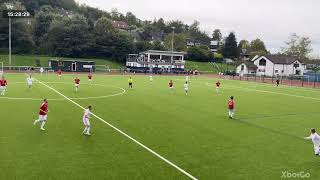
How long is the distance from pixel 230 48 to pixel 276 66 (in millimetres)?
36426

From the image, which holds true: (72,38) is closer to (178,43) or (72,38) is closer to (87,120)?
(178,43)

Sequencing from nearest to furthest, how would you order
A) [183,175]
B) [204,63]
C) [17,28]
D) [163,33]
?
[183,175] < [17,28] < [204,63] < [163,33]

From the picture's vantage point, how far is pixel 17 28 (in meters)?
107

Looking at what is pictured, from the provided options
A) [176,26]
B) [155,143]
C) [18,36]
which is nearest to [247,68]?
[18,36]

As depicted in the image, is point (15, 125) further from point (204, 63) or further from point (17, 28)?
point (204, 63)

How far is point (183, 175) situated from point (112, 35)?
343 ft

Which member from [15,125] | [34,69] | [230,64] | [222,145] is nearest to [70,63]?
[34,69]

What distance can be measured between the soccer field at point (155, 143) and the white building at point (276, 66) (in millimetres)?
79930

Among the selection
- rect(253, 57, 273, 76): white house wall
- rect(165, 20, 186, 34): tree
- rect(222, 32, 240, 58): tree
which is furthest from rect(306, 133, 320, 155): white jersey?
rect(165, 20, 186, 34): tree

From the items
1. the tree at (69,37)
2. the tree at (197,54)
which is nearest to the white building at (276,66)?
the tree at (197,54)

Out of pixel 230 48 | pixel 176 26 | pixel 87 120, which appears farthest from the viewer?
pixel 176 26

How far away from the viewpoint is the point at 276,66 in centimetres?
10969

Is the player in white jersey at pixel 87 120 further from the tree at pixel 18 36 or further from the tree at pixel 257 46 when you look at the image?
the tree at pixel 257 46

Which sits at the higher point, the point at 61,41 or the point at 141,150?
the point at 61,41
